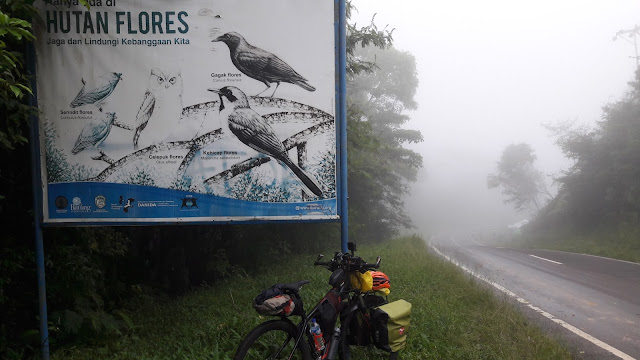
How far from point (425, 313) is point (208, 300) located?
11.0 feet

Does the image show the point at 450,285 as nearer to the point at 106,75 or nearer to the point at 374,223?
the point at 106,75

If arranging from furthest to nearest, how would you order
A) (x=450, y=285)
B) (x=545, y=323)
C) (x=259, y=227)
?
(x=259, y=227)
(x=450, y=285)
(x=545, y=323)

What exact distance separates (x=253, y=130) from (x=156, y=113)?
915mm

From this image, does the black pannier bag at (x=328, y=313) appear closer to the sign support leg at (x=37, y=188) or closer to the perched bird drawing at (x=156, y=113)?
the perched bird drawing at (x=156, y=113)

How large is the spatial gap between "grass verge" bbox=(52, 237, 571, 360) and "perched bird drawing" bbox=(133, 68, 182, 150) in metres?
2.09

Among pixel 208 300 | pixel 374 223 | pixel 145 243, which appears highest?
pixel 145 243

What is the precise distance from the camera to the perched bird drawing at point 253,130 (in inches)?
163

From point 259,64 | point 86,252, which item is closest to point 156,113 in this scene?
point 259,64

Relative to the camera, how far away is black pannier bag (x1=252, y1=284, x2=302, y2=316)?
10.0 feet

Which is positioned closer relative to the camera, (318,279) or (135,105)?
(135,105)

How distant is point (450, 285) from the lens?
8.24 metres

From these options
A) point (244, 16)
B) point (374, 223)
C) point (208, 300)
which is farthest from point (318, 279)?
point (374, 223)

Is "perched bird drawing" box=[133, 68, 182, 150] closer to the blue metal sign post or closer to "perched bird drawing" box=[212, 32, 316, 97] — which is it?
"perched bird drawing" box=[212, 32, 316, 97]

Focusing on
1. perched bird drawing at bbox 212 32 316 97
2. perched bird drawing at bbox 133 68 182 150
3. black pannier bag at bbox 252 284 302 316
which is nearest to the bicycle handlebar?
black pannier bag at bbox 252 284 302 316
